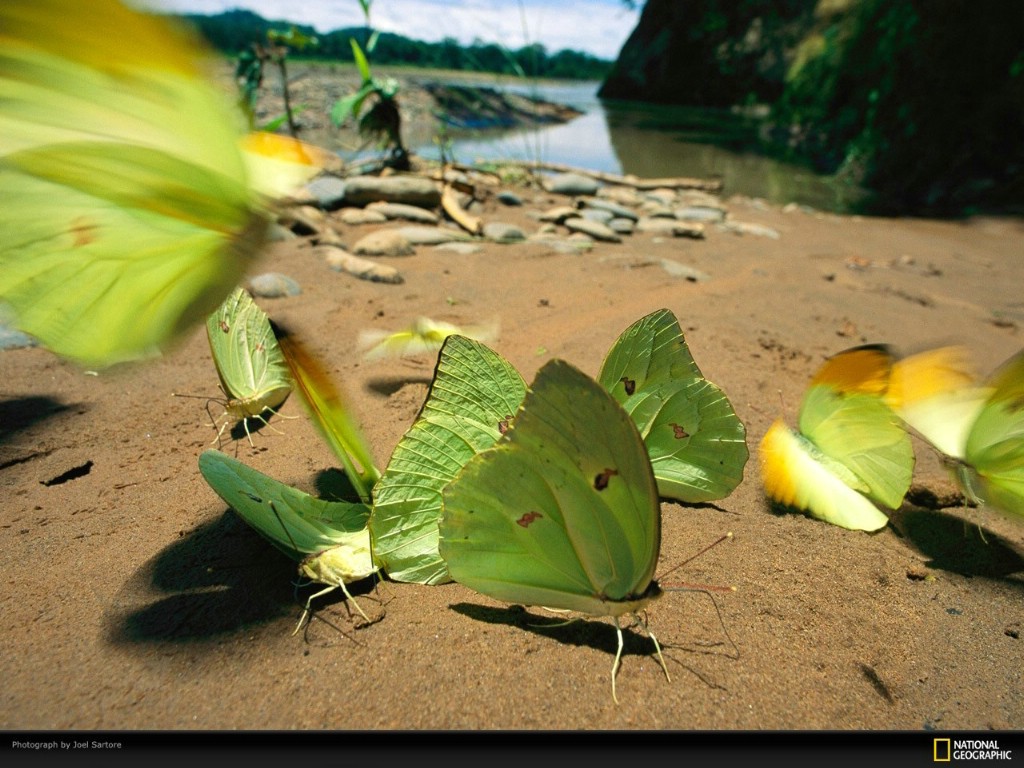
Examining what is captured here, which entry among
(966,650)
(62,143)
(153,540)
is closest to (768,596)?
(966,650)

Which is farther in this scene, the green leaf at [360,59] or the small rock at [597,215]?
the green leaf at [360,59]

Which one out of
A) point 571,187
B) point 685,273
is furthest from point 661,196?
point 685,273

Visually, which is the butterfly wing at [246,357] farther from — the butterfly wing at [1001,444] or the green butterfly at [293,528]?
the butterfly wing at [1001,444]

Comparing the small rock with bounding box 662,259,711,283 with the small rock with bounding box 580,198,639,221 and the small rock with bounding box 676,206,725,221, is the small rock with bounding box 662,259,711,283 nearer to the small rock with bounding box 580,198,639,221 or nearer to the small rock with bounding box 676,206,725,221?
the small rock with bounding box 580,198,639,221

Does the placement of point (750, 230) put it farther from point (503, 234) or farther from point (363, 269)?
point (363, 269)

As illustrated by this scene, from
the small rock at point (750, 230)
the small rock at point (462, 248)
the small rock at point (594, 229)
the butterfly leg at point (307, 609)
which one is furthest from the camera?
the small rock at point (750, 230)

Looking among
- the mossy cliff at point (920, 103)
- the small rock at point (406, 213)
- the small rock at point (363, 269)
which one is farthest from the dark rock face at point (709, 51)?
the small rock at point (363, 269)
